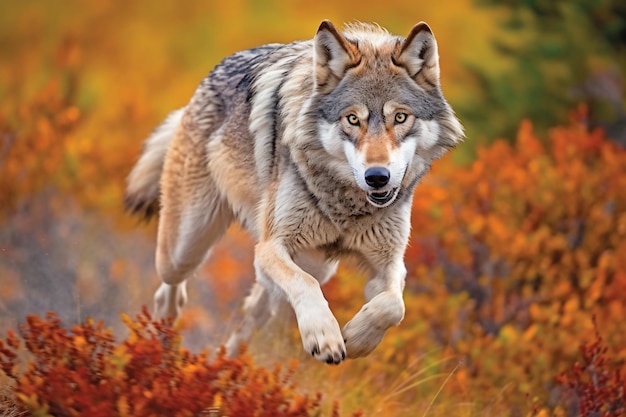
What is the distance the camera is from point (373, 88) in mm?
4262

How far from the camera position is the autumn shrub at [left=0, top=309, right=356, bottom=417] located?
12.5 ft

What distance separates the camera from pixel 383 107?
4.20m

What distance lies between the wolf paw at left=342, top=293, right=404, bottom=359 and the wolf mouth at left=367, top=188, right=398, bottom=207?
41 cm

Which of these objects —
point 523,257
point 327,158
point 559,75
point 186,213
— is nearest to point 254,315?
point 186,213

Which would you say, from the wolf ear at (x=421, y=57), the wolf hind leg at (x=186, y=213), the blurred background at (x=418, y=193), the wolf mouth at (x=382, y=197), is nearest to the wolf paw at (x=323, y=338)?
the wolf mouth at (x=382, y=197)

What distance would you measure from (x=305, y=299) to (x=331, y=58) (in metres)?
1.12

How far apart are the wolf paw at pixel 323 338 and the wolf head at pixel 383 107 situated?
58 cm

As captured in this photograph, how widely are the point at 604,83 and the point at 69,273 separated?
17.9ft

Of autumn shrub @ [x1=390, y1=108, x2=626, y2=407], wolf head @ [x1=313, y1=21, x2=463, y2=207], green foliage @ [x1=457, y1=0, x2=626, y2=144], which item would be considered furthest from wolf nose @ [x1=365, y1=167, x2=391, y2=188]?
green foliage @ [x1=457, y1=0, x2=626, y2=144]

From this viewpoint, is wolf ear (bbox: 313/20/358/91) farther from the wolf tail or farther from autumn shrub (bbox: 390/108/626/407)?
autumn shrub (bbox: 390/108/626/407)

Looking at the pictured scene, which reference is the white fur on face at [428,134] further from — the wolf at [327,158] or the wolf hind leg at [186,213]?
the wolf hind leg at [186,213]

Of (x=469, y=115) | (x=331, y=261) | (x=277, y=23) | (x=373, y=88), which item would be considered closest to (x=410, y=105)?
(x=373, y=88)

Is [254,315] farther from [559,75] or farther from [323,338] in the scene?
[559,75]

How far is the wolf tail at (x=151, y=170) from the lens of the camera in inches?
237
